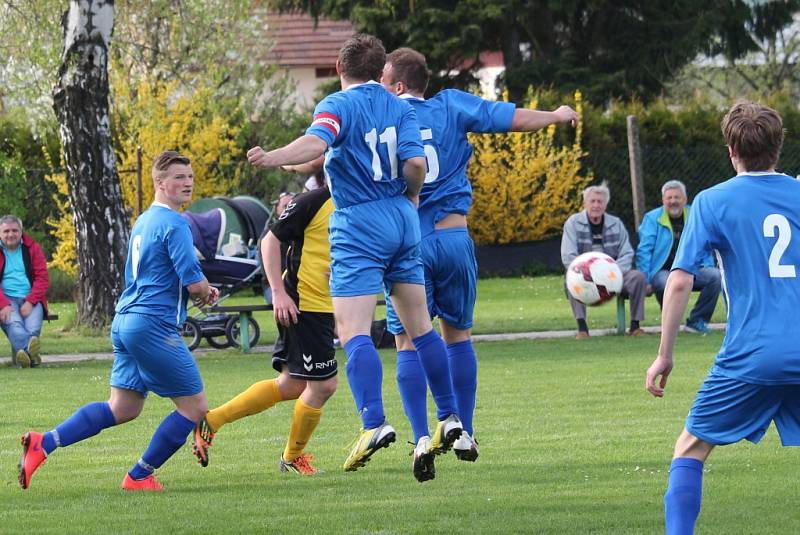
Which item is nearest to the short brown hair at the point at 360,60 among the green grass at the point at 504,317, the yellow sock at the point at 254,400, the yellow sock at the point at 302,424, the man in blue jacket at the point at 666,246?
the yellow sock at the point at 302,424

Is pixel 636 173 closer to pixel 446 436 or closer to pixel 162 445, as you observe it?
pixel 162 445

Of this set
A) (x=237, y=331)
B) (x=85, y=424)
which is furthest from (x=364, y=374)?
(x=237, y=331)

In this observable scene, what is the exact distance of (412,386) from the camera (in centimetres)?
772

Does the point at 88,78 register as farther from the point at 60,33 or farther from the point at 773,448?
the point at 773,448

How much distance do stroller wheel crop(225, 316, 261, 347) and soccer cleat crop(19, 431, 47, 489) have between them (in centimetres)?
944

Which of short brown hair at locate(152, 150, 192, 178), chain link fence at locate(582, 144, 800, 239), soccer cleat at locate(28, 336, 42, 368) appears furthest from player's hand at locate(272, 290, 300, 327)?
chain link fence at locate(582, 144, 800, 239)

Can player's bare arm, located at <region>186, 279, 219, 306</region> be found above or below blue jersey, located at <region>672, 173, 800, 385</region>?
below

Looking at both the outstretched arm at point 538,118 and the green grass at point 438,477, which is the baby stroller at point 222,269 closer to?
the green grass at point 438,477

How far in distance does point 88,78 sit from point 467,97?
11209mm

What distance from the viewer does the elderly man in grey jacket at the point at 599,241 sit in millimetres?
16734

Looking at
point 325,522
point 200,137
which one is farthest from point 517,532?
point 200,137

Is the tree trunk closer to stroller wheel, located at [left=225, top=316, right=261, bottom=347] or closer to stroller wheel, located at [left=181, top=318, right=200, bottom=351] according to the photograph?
stroller wheel, located at [left=181, top=318, right=200, bottom=351]

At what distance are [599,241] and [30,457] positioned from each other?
10129 mm

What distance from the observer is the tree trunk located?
722 inches
